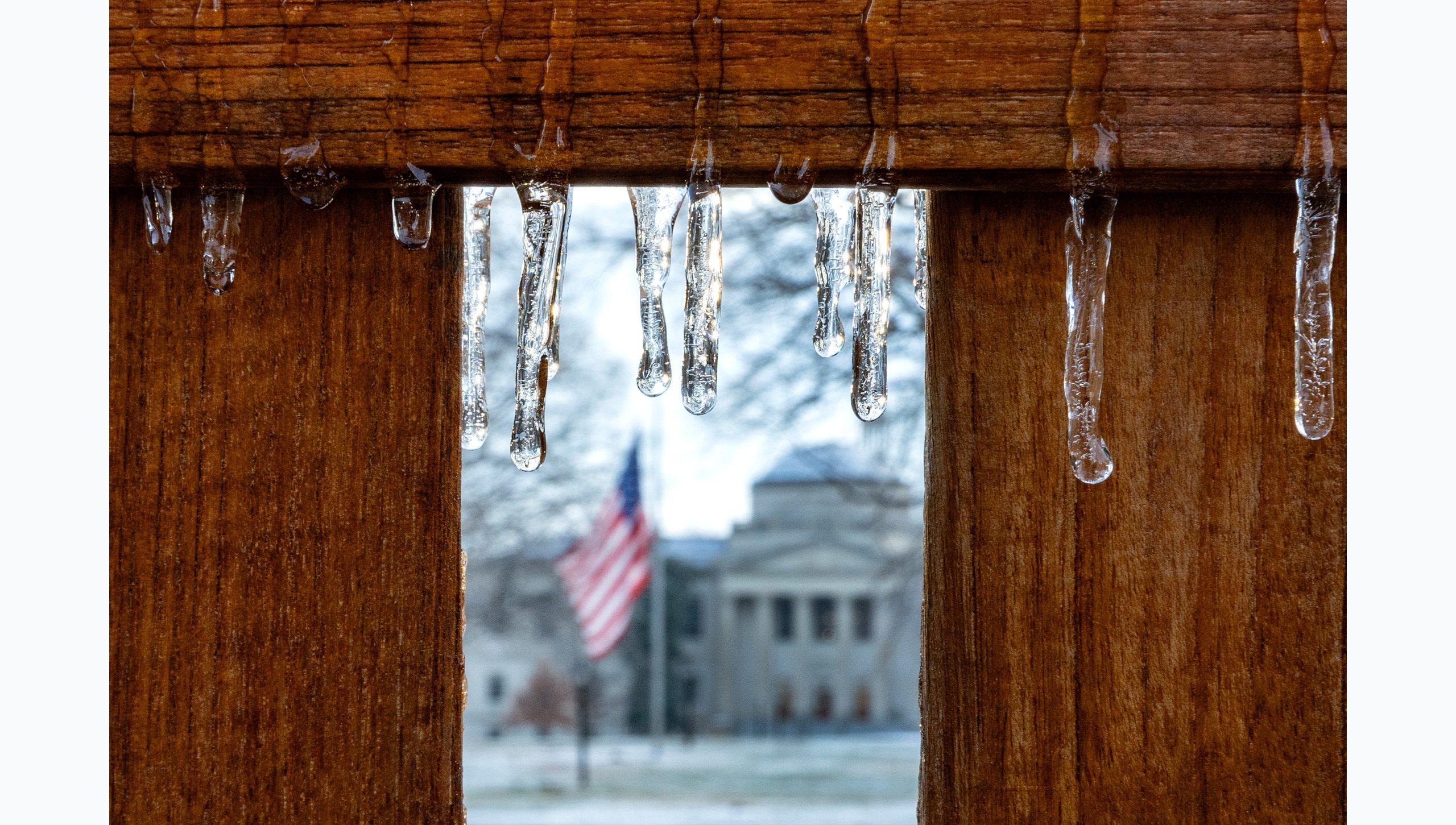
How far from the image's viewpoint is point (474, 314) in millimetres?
734

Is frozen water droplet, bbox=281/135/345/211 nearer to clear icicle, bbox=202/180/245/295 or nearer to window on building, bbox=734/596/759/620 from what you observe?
clear icicle, bbox=202/180/245/295

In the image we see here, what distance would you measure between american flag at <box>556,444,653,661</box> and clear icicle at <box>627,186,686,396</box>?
24.9 feet

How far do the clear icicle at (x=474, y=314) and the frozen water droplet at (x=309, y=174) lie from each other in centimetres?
10

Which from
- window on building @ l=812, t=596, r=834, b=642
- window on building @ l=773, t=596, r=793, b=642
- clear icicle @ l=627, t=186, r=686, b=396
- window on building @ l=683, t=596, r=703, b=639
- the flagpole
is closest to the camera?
clear icicle @ l=627, t=186, r=686, b=396

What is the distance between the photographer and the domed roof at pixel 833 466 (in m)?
8.43

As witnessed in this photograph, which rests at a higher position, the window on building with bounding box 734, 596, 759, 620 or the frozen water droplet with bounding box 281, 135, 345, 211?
the frozen water droplet with bounding box 281, 135, 345, 211

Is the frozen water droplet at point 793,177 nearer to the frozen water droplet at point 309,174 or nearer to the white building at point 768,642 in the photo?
the frozen water droplet at point 309,174

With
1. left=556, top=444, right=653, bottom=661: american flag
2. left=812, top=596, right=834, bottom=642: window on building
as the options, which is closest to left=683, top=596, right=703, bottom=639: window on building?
left=812, top=596, right=834, bottom=642: window on building

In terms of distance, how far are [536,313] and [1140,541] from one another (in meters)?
0.39

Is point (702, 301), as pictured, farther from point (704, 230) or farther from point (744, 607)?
point (744, 607)

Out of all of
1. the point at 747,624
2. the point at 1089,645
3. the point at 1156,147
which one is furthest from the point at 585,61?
the point at 747,624

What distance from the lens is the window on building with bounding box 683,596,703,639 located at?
17328 mm

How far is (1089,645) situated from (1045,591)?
4 centimetres

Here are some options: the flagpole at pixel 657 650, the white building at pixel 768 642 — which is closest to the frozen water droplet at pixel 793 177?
the flagpole at pixel 657 650
